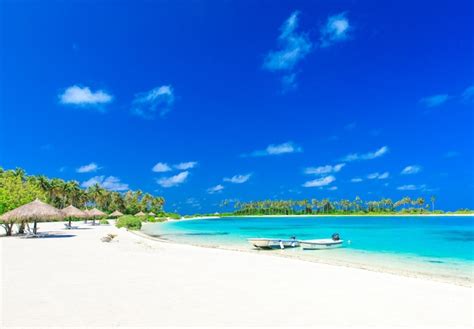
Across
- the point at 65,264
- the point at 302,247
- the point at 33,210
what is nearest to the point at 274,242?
the point at 302,247

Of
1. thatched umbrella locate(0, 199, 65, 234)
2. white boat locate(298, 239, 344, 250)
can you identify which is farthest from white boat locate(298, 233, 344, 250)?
thatched umbrella locate(0, 199, 65, 234)

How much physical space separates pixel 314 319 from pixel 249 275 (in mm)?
3723

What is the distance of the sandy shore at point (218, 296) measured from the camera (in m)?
5.31

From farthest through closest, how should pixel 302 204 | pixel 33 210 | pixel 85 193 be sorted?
pixel 302 204
pixel 85 193
pixel 33 210

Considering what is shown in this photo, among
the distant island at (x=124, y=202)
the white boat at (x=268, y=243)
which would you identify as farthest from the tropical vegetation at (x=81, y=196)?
the white boat at (x=268, y=243)

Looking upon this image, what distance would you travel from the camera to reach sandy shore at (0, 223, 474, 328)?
531 centimetres

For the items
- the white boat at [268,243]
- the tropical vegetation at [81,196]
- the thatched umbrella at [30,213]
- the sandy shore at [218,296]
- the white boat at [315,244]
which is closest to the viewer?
the sandy shore at [218,296]

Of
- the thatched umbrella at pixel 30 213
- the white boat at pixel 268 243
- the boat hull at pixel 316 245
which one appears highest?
the thatched umbrella at pixel 30 213

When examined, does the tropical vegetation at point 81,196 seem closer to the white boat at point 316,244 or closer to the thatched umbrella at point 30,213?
the thatched umbrella at point 30,213

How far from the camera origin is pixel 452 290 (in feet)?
24.7

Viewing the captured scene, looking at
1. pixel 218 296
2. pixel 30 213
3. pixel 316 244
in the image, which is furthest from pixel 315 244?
pixel 30 213

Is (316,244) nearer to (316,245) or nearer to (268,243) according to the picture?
(316,245)

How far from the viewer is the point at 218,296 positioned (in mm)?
6660

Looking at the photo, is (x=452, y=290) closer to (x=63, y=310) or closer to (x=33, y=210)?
(x=63, y=310)
